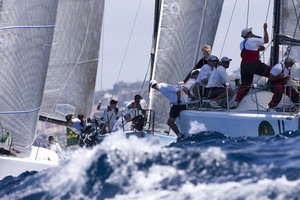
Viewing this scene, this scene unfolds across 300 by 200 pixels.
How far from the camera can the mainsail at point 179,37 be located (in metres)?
21.3

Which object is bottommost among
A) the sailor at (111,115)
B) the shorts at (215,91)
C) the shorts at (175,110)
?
the sailor at (111,115)

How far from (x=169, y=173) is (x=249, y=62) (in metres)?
4.70

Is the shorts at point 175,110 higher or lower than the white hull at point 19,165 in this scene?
higher

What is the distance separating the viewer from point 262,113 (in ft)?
44.6

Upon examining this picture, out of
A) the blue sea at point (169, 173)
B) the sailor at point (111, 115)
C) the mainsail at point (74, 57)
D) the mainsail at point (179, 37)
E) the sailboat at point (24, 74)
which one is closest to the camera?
the blue sea at point (169, 173)

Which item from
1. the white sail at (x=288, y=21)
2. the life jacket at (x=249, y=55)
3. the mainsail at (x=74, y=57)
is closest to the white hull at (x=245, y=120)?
the life jacket at (x=249, y=55)

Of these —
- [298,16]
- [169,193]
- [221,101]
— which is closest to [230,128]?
[221,101]

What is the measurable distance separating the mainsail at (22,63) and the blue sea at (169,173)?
5.10 metres

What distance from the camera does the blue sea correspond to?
8992 mm

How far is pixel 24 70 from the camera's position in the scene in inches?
667

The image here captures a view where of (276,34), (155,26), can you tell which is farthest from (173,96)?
(155,26)

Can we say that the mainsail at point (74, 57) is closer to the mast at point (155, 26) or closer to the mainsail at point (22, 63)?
the mast at point (155, 26)

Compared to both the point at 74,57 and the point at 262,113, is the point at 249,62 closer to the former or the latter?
the point at 262,113

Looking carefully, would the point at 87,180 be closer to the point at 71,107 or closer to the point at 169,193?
the point at 169,193
